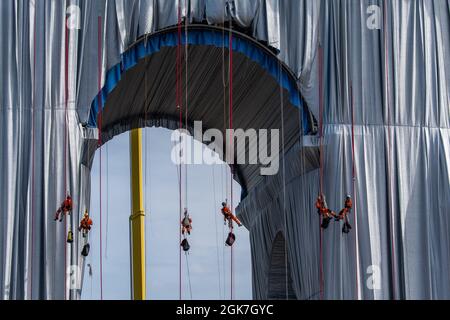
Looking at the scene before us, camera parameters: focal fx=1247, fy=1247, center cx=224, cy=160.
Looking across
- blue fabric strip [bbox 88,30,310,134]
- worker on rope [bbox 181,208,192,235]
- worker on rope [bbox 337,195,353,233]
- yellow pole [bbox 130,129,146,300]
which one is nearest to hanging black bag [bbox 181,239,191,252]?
worker on rope [bbox 181,208,192,235]

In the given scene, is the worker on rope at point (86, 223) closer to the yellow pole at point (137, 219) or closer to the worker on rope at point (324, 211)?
the worker on rope at point (324, 211)

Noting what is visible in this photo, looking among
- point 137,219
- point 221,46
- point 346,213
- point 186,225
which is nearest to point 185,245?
point 186,225

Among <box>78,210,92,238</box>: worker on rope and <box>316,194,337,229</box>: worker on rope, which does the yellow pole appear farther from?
<box>316,194,337,229</box>: worker on rope

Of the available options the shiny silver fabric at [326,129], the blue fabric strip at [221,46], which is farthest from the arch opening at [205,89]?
the shiny silver fabric at [326,129]

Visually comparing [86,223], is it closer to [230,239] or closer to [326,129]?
[230,239]
